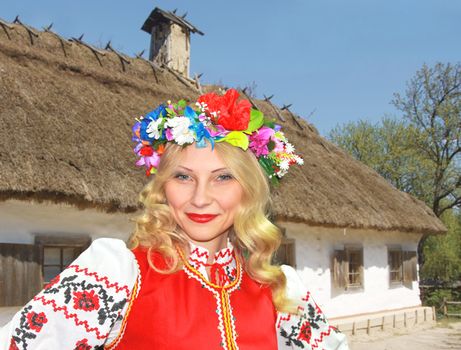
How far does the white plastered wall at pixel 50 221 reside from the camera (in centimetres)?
541

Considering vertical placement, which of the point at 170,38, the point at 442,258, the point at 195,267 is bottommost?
the point at 442,258

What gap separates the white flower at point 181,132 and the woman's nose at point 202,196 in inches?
6.1

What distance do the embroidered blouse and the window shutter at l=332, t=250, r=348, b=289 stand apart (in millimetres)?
8032

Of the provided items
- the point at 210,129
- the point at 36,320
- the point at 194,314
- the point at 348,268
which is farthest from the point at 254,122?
the point at 348,268

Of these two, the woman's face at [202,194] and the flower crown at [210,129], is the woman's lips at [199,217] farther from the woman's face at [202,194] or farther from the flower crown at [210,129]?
the flower crown at [210,129]

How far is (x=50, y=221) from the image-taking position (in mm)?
5742

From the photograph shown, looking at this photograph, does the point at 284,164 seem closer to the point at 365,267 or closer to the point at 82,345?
the point at 82,345

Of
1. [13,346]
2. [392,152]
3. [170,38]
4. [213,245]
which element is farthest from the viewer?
[392,152]

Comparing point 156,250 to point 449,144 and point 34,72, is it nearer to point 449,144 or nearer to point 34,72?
point 34,72

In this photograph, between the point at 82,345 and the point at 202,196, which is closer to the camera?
the point at 82,345

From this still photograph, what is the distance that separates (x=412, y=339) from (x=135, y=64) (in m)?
7.75

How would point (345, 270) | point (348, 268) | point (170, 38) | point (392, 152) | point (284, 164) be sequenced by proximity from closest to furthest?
point (284, 164), point (345, 270), point (348, 268), point (170, 38), point (392, 152)

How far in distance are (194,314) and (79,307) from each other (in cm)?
35

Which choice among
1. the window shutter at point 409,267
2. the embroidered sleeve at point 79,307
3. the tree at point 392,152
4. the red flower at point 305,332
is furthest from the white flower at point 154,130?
the tree at point 392,152
